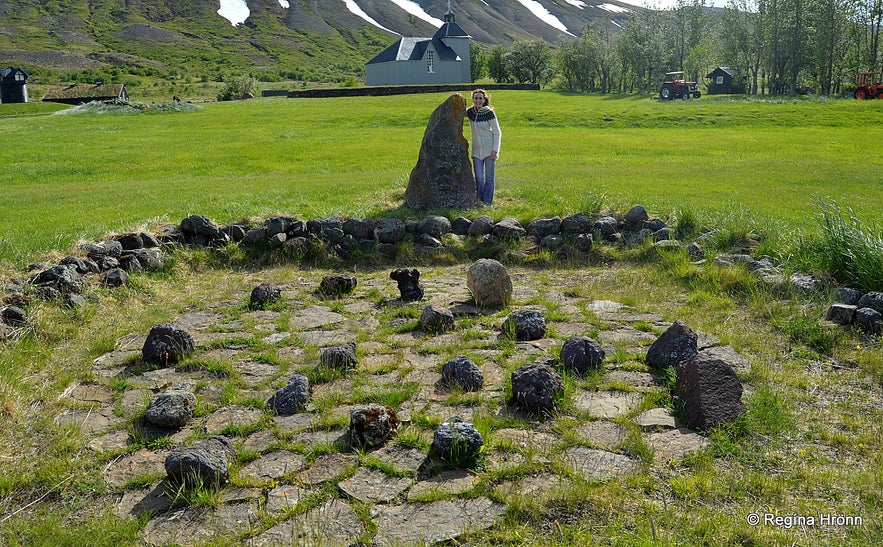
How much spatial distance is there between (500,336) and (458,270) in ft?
11.3

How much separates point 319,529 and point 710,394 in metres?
3.36

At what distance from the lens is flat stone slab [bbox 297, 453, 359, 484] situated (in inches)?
200

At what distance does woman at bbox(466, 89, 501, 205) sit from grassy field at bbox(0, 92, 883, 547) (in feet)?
2.00

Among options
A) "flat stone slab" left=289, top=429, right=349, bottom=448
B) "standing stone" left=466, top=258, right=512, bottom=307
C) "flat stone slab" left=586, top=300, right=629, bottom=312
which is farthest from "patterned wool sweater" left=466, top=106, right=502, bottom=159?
"flat stone slab" left=289, top=429, right=349, bottom=448

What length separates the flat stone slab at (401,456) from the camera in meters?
5.23

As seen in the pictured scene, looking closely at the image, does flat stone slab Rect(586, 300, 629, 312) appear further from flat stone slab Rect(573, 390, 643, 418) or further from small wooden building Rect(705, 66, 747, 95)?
small wooden building Rect(705, 66, 747, 95)

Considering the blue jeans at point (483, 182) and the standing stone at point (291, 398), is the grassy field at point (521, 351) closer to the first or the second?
the standing stone at point (291, 398)

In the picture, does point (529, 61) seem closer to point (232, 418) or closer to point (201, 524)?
point (232, 418)

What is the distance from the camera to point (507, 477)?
5016mm

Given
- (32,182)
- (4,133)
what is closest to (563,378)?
(32,182)

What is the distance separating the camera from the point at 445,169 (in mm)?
13844

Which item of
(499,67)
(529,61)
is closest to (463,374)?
(529,61)

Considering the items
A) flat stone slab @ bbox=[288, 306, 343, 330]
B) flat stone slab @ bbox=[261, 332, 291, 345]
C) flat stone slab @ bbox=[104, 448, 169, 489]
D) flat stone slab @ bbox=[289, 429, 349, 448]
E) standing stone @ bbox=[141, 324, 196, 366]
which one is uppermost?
standing stone @ bbox=[141, 324, 196, 366]

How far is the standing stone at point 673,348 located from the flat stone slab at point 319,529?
3697 millimetres
